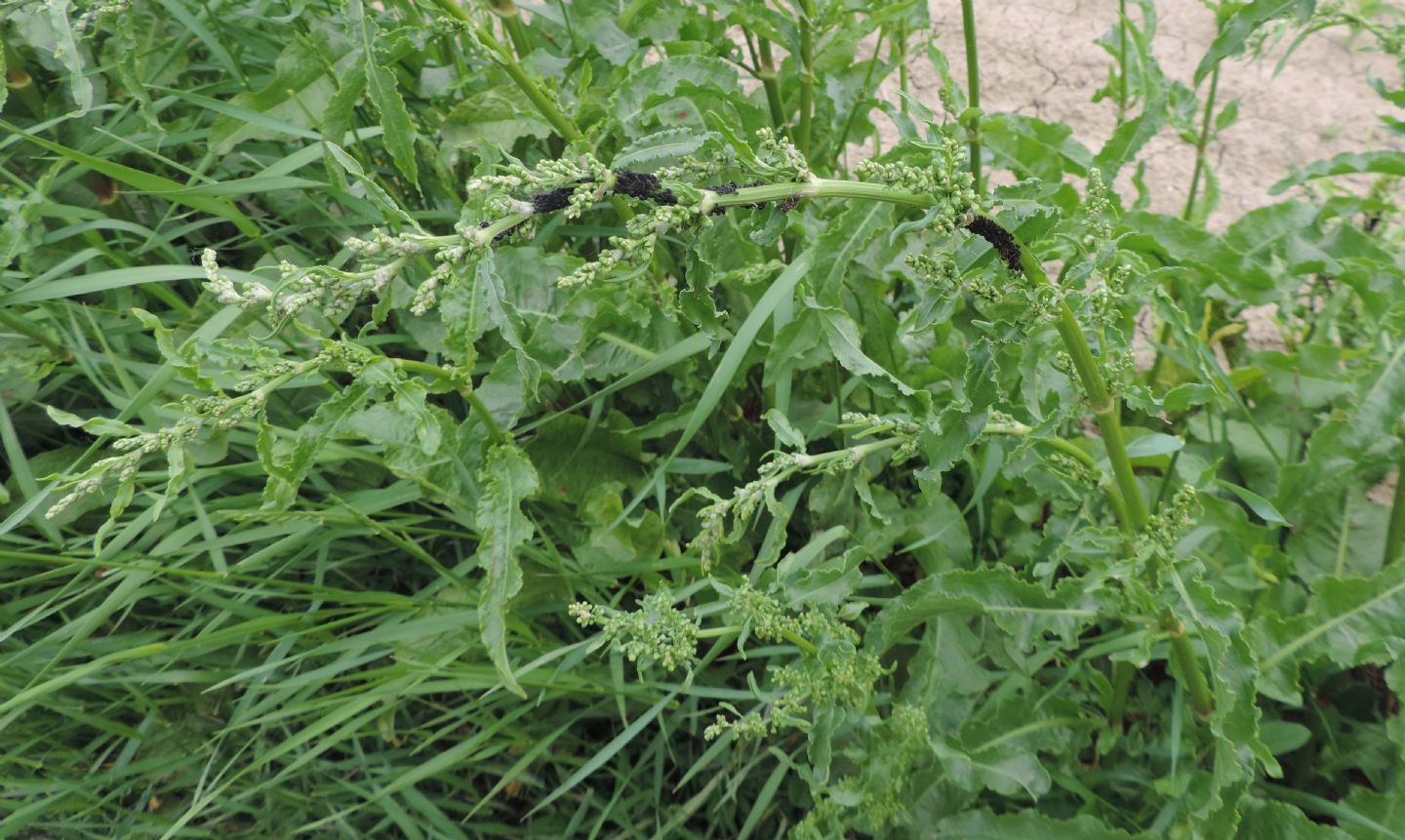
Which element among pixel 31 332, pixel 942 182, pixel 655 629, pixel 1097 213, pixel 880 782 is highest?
pixel 942 182

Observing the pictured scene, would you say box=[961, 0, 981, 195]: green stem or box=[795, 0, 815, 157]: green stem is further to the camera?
box=[961, 0, 981, 195]: green stem

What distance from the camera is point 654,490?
2121mm

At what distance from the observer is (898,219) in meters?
1.89

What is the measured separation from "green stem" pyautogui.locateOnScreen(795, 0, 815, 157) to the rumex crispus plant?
1cm

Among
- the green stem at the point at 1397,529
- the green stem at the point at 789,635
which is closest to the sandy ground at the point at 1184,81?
the green stem at the point at 1397,529

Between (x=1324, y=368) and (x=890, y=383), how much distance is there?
3.92ft

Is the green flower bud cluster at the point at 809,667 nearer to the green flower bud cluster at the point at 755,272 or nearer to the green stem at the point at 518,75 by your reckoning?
the green flower bud cluster at the point at 755,272

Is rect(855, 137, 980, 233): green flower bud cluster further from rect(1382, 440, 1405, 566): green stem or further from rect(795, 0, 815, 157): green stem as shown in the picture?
rect(1382, 440, 1405, 566): green stem

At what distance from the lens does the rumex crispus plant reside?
5.03 feet

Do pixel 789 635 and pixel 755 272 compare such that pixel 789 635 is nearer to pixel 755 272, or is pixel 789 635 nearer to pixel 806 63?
pixel 755 272

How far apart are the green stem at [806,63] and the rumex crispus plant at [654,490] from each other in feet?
0.04

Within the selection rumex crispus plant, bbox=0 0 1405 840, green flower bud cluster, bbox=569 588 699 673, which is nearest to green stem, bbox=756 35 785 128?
rumex crispus plant, bbox=0 0 1405 840

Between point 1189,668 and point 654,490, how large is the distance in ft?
3.46

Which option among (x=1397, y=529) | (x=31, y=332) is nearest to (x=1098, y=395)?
(x=1397, y=529)
